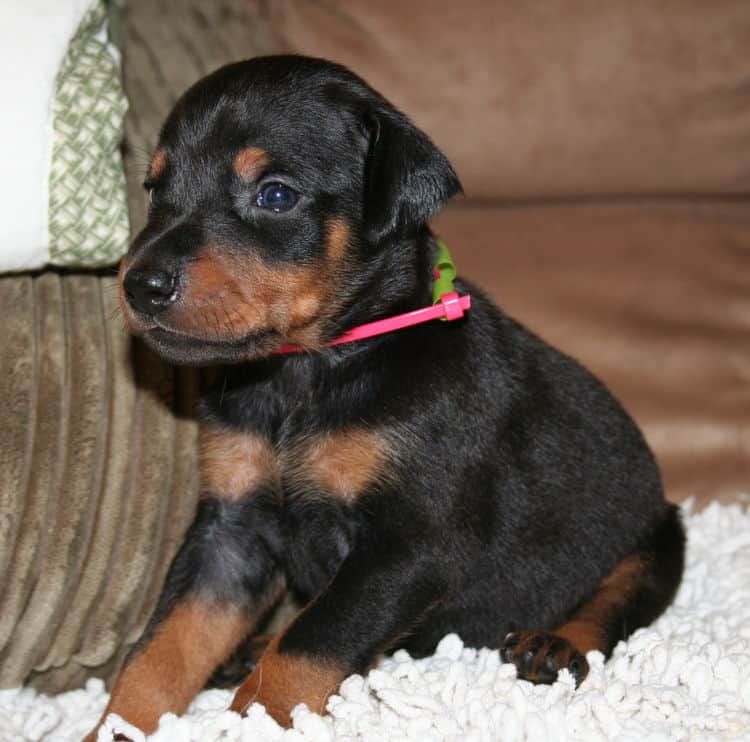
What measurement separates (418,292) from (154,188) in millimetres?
665

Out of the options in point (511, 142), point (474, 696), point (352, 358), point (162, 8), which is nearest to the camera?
point (474, 696)

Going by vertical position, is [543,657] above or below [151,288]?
below

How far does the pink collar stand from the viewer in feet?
8.79

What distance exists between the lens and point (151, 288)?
92.4 inches

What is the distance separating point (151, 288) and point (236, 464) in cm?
63

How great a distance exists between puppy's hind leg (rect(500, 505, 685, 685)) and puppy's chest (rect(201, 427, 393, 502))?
566 mm

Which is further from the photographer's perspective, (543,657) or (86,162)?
(86,162)

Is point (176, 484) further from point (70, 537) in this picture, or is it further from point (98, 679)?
point (98, 679)

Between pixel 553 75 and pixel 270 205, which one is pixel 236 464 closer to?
pixel 270 205

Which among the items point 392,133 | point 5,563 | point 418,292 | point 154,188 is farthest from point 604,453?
point 5,563

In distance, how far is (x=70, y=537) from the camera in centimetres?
298

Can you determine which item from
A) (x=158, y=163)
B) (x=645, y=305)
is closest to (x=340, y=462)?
(x=158, y=163)

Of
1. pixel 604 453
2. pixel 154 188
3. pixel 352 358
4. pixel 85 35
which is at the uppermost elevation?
pixel 85 35

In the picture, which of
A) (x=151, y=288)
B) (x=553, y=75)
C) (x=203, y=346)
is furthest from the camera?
(x=553, y=75)
